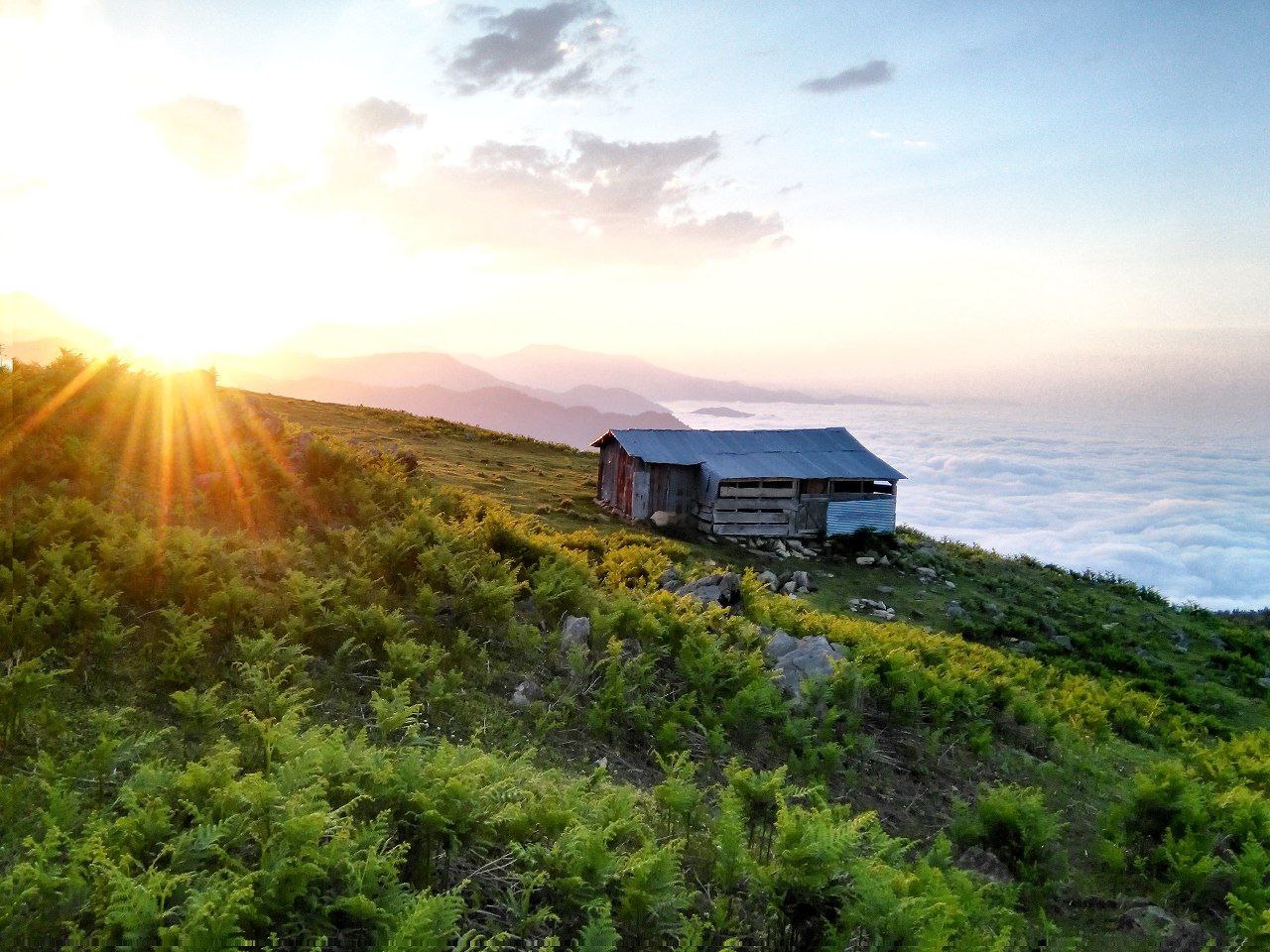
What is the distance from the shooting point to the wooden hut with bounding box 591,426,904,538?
1228 inches

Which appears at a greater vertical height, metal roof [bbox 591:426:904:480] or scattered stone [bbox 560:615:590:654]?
metal roof [bbox 591:426:904:480]

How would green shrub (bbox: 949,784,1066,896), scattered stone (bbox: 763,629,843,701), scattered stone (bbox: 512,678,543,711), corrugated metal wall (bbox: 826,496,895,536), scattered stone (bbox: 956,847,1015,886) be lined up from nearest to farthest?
scattered stone (bbox: 956,847,1015,886)
green shrub (bbox: 949,784,1066,896)
scattered stone (bbox: 512,678,543,711)
scattered stone (bbox: 763,629,843,701)
corrugated metal wall (bbox: 826,496,895,536)

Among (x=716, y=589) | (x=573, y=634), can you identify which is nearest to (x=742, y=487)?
→ (x=716, y=589)

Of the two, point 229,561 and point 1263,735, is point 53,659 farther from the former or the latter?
point 1263,735

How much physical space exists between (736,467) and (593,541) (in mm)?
12518

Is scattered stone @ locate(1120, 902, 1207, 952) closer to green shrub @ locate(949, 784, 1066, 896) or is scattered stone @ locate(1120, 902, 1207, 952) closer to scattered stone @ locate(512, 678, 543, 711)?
green shrub @ locate(949, 784, 1066, 896)

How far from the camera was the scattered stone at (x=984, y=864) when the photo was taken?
7488mm

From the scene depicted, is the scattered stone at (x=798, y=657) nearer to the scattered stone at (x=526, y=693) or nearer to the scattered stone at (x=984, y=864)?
the scattered stone at (x=984, y=864)

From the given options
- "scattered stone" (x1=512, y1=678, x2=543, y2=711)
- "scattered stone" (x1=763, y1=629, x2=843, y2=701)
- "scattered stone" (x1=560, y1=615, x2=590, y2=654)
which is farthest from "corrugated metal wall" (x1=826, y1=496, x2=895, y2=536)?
"scattered stone" (x1=512, y1=678, x2=543, y2=711)

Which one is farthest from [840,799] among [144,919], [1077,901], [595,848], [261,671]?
[144,919]

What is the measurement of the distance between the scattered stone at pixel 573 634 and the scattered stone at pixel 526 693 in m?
0.81

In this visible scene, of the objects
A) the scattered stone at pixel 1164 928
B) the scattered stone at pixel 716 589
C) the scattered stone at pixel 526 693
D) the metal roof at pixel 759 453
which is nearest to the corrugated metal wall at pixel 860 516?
the metal roof at pixel 759 453

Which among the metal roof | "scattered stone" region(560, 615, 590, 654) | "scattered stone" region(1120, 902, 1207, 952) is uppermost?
the metal roof

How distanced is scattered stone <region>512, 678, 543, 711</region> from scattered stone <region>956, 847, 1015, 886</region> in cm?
486
